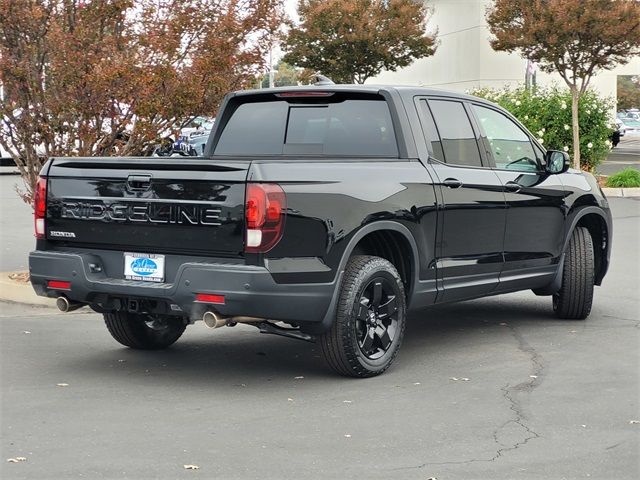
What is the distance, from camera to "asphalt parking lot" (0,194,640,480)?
5.44 metres

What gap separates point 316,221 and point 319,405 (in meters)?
1.09

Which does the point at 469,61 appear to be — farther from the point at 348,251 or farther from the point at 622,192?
the point at 348,251

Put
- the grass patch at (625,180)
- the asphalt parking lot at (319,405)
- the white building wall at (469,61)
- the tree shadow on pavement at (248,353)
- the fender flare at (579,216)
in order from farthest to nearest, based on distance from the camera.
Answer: the white building wall at (469,61)
the grass patch at (625,180)
the fender flare at (579,216)
the tree shadow on pavement at (248,353)
the asphalt parking lot at (319,405)

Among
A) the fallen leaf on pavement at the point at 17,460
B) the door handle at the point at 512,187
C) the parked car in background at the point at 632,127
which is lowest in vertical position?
the fallen leaf on pavement at the point at 17,460

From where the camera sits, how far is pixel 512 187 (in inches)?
342

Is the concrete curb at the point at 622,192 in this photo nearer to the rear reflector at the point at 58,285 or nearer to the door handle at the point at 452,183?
the door handle at the point at 452,183

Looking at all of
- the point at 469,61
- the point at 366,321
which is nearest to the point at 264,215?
the point at 366,321

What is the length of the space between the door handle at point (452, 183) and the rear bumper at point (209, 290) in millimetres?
1434

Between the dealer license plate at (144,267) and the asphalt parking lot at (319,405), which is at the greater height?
the dealer license plate at (144,267)

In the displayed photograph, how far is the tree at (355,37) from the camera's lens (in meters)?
37.2

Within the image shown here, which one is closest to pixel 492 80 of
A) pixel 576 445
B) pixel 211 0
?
pixel 211 0

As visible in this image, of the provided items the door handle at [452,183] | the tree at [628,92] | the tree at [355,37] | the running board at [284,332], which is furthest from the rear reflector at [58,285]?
the tree at [628,92]

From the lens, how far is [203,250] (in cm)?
686

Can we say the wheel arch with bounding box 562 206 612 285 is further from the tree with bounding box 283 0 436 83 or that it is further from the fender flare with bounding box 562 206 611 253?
the tree with bounding box 283 0 436 83
